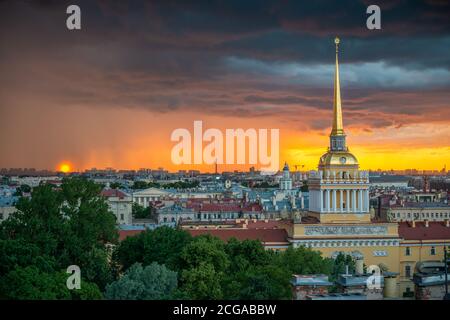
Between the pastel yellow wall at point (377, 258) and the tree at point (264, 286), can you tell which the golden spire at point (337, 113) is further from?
the tree at point (264, 286)

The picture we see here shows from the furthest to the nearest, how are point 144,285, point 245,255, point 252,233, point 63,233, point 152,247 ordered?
point 252,233 < point 152,247 < point 63,233 < point 245,255 < point 144,285

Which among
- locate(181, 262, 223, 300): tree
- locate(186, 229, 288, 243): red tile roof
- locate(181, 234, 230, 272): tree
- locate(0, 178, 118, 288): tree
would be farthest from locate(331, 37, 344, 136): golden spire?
locate(181, 262, 223, 300): tree

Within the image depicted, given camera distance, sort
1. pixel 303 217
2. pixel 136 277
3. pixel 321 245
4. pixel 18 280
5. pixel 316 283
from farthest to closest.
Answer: pixel 303 217, pixel 321 245, pixel 136 277, pixel 18 280, pixel 316 283

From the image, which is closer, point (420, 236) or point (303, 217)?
point (420, 236)

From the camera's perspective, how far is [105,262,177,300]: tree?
45.7ft

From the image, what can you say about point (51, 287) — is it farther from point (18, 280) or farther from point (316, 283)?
point (316, 283)

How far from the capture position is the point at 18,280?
13.1 m

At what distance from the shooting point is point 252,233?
23469 mm

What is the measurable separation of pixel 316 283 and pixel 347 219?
42.3 ft

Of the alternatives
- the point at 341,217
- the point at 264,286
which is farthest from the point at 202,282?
the point at 341,217

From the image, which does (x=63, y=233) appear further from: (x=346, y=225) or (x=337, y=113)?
(x=337, y=113)

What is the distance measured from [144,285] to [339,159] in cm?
1171

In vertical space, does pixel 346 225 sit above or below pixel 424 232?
above
